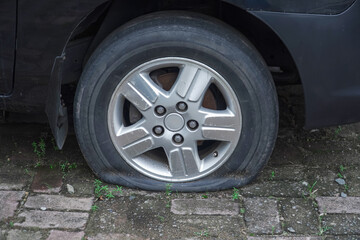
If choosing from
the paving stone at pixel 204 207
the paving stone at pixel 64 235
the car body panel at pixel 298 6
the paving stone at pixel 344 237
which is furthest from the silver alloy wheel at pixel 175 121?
the paving stone at pixel 344 237

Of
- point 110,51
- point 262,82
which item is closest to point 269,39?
point 262,82

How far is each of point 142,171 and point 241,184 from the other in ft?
1.64

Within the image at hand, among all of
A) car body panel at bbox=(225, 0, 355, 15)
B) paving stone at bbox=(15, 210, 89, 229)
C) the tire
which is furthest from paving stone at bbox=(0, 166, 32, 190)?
car body panel at bbox=(225, 0, 355, 15)

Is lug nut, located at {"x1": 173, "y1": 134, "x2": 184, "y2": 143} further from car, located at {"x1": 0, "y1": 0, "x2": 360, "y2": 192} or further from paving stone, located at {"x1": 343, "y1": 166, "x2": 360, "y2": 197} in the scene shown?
paving stone, located at {"x1": 343, "y1": 166, "x2": 360, "y2": 197}

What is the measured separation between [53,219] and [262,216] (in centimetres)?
97

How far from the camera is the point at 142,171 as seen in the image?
127 inches

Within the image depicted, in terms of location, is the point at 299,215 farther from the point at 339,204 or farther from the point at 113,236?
the point at 113,236

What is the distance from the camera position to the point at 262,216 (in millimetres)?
3029

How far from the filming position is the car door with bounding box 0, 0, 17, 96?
287 centimetres

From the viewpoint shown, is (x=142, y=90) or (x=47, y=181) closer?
(x=142, y=90)

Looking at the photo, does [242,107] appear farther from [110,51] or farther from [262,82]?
[110,51]

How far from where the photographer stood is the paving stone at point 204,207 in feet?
10.0

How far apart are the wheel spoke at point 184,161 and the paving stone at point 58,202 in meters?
0.44

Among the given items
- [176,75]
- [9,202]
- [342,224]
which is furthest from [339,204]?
[9,202]
